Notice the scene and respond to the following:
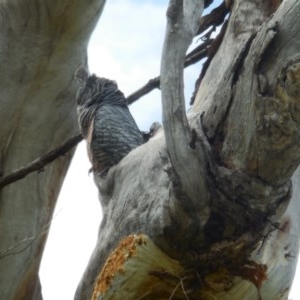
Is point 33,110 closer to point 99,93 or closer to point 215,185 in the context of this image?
point 99,93

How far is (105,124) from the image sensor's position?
2605 mm

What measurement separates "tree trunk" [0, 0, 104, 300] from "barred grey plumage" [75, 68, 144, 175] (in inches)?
34.3

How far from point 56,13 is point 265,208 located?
1.54 meters

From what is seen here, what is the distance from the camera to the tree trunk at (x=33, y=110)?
3623 millimetres

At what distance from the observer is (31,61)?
12.2 feet

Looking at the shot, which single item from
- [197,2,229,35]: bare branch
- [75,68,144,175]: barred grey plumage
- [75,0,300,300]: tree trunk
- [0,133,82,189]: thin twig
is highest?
[0,133,82,189]: thin twig

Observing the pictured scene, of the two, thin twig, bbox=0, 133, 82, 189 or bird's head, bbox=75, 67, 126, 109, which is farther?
thin twig, bbox=0, 133, 82, 189

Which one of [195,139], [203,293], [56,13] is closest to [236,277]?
[203,293]

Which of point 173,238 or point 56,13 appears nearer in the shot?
point 173,238

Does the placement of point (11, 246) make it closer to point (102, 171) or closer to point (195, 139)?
point (102, 171)

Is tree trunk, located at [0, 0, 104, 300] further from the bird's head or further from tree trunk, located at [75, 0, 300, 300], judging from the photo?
tree trunk, located at [75, 0, 300, 300]

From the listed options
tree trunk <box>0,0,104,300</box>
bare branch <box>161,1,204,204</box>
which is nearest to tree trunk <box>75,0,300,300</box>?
bare branch <box>161,1,204,204</box>

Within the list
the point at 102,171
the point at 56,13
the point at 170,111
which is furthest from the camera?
the point at 56,13

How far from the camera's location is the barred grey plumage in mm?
2592
